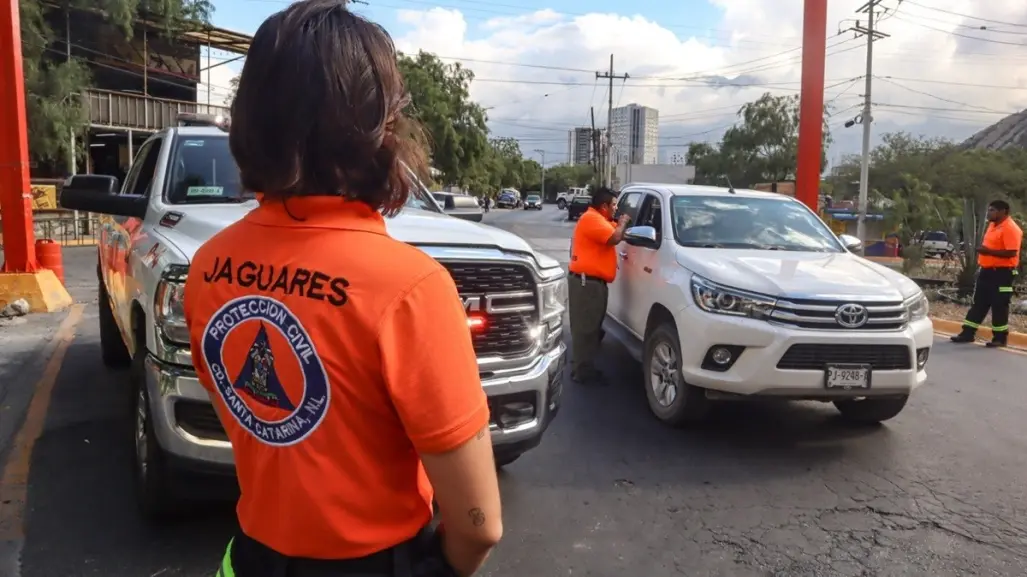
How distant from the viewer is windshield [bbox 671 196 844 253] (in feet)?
21.4

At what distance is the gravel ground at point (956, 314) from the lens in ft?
37.7

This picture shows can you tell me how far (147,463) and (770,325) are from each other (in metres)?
3.66

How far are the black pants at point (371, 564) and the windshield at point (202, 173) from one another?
3.59 metres

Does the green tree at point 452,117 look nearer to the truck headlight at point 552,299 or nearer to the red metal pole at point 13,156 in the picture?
the red metal pole at point 13,156

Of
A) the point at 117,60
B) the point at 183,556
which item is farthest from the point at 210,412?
the point at 117,60

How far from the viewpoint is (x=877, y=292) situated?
5.38 meters

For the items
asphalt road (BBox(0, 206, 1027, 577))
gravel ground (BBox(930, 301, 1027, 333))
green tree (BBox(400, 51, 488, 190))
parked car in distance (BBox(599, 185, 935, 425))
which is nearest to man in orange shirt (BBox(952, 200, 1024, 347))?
gravel ground (BBox(930, 301, 1027, 333))

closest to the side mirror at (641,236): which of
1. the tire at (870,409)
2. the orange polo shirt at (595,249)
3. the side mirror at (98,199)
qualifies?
the orange polo shirt at (595,249)

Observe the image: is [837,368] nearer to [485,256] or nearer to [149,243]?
[485,256]

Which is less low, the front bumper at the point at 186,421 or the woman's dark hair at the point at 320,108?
the woman's dark hair at the point at 320,108

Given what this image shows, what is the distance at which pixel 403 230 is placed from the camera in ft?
12.7

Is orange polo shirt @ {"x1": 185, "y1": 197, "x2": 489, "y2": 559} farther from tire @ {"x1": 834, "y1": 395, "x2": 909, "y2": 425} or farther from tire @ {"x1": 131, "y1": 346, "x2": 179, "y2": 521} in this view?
tire @ {"x1": 834, "y1": 395, "x2": 909, "y2": 425}

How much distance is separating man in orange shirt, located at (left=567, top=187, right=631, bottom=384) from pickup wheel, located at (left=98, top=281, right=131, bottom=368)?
3.81 metres

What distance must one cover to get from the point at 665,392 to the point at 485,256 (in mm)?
2713
